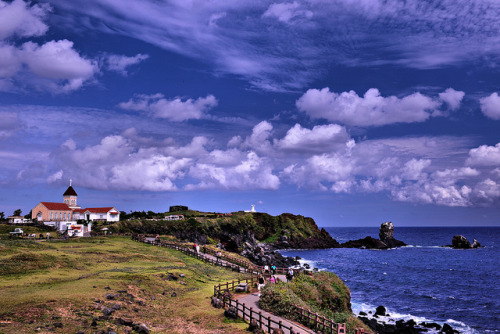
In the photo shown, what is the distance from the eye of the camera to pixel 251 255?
314 ft

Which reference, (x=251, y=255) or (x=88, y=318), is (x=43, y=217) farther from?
(x=88, y=318)

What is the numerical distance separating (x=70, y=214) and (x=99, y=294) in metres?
97.1

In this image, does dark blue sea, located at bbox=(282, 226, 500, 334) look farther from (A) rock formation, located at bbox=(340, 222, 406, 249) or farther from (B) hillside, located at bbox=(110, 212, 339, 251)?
(A) rock formation, located at bbox=(340, 222, 406, 249)

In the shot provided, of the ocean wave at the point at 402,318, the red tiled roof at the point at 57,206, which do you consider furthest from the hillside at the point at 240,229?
the ocean wave at the point at 402,318

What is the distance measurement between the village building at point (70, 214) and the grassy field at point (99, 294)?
45774 millimetres

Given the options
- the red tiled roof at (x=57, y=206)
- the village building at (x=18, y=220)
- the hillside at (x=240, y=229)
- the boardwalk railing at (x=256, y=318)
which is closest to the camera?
the boardwalk railing at (x=256, y=318)

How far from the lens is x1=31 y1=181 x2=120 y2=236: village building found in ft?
315

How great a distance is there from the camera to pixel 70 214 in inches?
4574

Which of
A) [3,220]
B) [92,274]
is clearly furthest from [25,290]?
[3,220]

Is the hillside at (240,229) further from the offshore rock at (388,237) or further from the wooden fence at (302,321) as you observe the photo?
the wooden fence at (302,321)

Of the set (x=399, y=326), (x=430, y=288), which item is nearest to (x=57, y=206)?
(x=399, y=326)

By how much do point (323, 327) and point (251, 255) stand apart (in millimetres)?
70843

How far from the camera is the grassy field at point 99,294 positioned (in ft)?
80.2

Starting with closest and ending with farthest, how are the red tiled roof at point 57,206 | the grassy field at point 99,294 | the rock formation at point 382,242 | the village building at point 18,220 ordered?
the grassy field at point 99,294 < the village building at point 18,220 < the red tiled roof at point 57,206 < the rock formation at point 382,242
